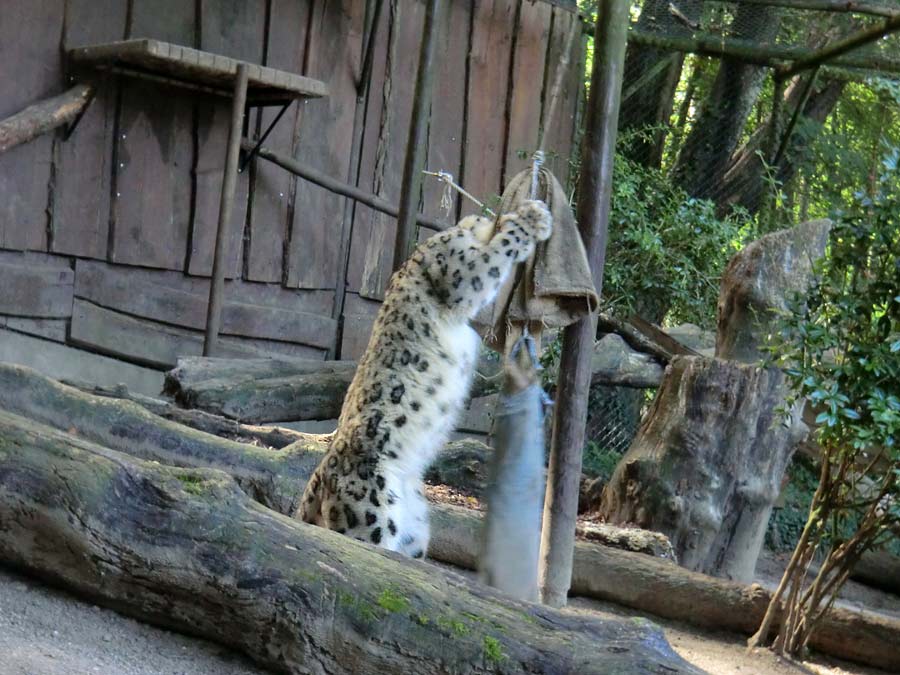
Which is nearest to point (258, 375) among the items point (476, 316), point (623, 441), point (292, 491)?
point (292, 491)

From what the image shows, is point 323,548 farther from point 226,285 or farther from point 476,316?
point 226,285

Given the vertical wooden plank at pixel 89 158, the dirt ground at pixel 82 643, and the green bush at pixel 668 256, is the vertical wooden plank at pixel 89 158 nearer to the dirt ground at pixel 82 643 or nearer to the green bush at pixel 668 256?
the green bush at pixel 668 256

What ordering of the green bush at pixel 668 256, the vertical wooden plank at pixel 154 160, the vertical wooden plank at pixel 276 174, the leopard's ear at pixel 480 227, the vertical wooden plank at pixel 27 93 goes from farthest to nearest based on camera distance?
the vertical wooden plank at pixel 276 174, the green bush at pixel 668 256, the vertical wooden plank at pixel 154 160, the vertical wooden plank at pixel 27 93, the leopard's ear at pixel 480 227

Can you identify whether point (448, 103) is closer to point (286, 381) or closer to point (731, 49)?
point (731, 49)

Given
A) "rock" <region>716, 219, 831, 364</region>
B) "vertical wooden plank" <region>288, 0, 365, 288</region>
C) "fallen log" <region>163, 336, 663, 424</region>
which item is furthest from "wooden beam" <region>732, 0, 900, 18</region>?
"vertical wooden plank" <region>288, 0, 365, 288</region>

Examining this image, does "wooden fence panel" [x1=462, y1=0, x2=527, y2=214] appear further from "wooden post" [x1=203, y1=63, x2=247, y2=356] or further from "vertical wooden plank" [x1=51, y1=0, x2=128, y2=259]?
"vertical wooden plank" [x1=51, y1=0, x2=128, y2=259]

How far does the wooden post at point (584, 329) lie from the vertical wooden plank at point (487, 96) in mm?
4922

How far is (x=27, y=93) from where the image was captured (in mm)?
6996

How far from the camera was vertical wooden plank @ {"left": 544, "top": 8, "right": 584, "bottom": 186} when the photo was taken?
991 centimetres

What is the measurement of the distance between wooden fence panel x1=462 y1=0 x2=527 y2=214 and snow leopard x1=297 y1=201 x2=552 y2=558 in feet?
15.5

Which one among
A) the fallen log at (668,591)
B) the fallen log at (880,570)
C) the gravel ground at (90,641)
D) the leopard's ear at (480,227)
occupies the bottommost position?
the fallen log at (880,570)

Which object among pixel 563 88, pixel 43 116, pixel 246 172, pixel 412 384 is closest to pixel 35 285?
pixel 43 116

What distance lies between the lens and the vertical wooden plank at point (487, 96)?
9.44m

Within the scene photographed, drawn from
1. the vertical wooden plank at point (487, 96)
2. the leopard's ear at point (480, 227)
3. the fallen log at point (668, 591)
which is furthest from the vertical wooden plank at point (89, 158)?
the leopard's ear at point (480, 227)
